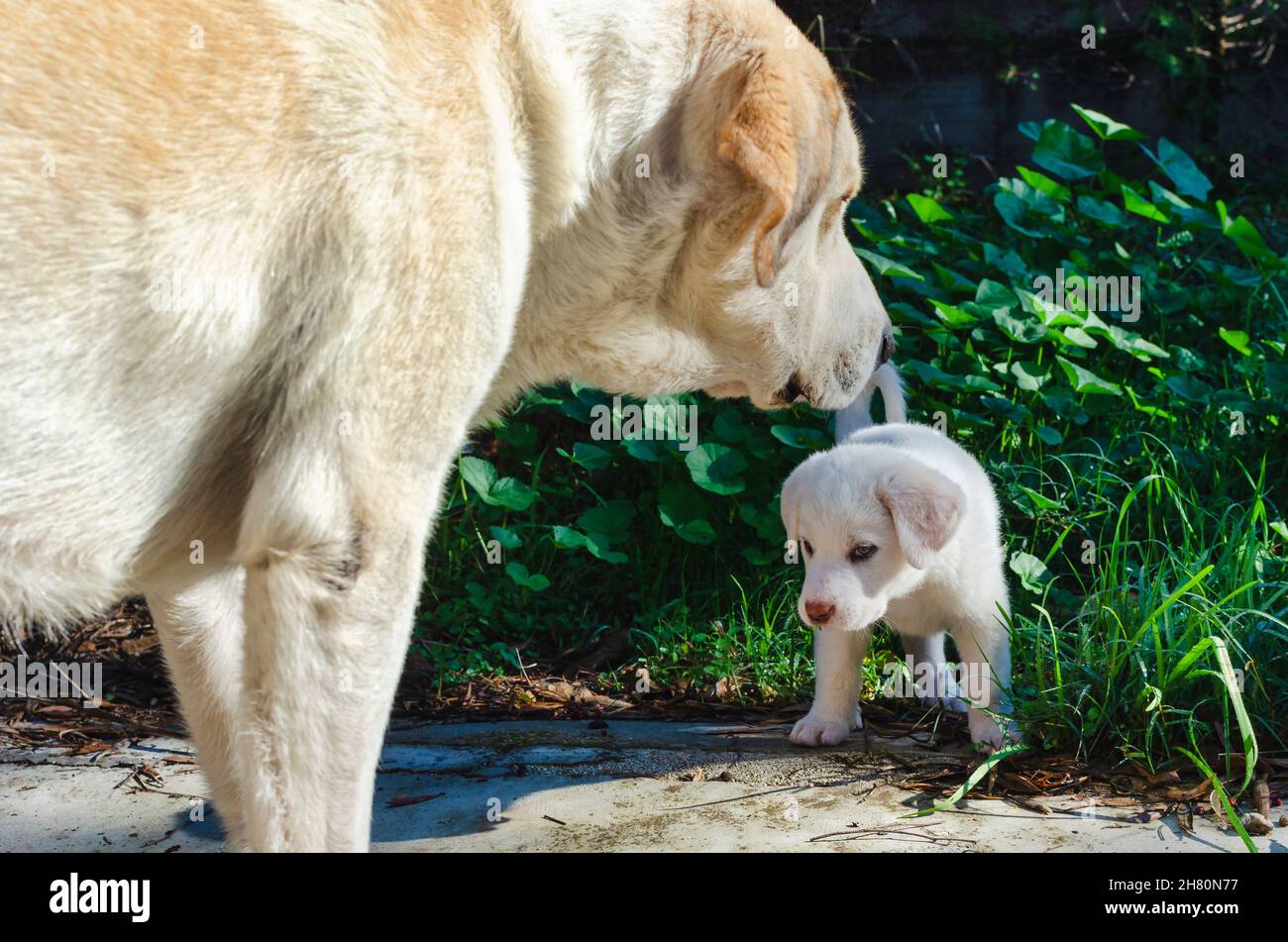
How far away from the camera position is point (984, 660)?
382 cm

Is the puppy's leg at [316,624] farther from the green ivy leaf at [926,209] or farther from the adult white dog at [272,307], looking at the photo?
the green ivy leaf at [926,209]

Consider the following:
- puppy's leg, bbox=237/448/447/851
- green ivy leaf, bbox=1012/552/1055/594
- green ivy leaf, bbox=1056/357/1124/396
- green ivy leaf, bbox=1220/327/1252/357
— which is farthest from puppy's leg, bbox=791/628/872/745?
green ivy leaf, bbox=1220/327/1252/357

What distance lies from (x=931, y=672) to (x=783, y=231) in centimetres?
191

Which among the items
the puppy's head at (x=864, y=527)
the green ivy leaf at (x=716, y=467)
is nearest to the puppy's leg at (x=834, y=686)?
the puppy's head at (x=864, y=527)

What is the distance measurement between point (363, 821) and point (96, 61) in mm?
1281

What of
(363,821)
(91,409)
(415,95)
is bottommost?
(363,821)

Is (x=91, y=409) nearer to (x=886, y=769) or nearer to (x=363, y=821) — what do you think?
(x=363, y=821)

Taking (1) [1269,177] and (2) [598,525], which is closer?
(2) [598,525]

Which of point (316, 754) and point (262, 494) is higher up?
point (262, 494)

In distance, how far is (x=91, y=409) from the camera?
204 cm

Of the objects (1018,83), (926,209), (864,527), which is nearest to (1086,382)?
(926,209)

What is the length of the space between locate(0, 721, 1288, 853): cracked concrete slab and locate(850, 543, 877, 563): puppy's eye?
1.90 ft

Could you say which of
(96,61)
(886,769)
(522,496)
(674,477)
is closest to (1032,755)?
(886,769)

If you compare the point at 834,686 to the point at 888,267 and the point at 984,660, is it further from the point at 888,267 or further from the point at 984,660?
the point at 888,267
